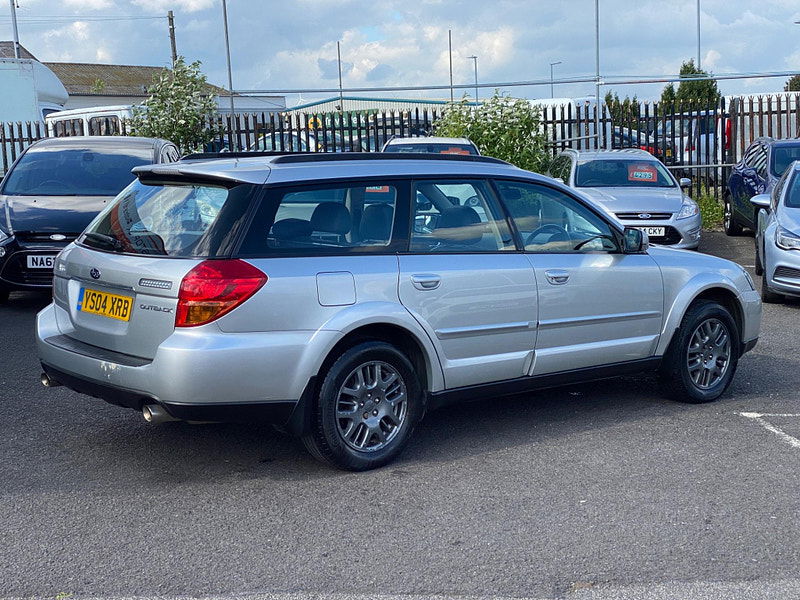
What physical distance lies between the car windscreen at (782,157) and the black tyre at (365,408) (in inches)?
453

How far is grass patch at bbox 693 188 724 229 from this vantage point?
1931cm

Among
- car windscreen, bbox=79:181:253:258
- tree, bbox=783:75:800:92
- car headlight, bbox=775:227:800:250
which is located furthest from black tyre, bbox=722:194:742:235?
tree, bbox=783:75:800:92

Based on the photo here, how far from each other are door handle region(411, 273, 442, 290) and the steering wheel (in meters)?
0.80

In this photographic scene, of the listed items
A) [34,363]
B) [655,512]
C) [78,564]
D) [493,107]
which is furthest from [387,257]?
[493,107]

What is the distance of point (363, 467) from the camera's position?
536 cm

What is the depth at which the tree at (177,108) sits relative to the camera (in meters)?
18.4

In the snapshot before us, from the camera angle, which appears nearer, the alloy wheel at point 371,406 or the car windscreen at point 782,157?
the alloy wheel at point 371,406

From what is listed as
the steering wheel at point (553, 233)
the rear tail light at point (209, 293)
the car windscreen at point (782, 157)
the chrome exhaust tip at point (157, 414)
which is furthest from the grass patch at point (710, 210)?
the chrome exhaust tip at point (157, 414)

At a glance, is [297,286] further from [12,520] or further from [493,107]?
[493,107]

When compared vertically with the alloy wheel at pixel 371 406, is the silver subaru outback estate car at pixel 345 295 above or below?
above

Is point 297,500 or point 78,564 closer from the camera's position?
point 78,564

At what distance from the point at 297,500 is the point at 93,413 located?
220 centimetres

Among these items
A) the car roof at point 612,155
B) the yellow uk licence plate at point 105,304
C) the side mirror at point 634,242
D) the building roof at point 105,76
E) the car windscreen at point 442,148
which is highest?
the building roof at point 105,76

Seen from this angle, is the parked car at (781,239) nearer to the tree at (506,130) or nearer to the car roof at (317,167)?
the car roof at (317,167)
